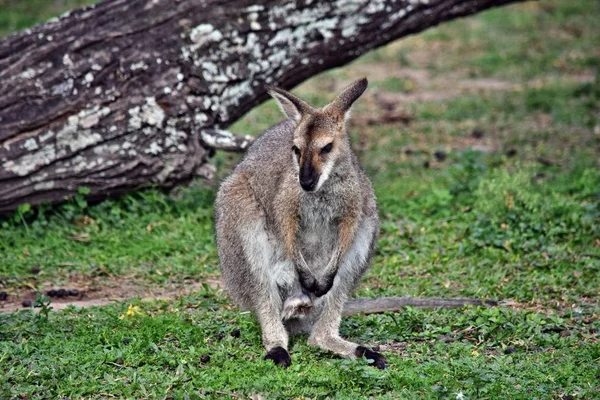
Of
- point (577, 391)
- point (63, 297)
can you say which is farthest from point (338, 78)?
point (577, 391)

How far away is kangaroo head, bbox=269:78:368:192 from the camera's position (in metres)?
5.01

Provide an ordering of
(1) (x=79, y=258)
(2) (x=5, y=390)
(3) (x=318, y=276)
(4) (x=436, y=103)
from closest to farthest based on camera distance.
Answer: (2) (x=5, y=390) < (3) (x=318, y=276) < (1) (x=79, y=258) < (4) (x=436, y=103)

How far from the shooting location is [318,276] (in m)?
5.41

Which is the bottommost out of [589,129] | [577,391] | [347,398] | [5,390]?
[589,129]

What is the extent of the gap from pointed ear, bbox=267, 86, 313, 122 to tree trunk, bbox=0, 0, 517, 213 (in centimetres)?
208

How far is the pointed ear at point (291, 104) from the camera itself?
5250 mm

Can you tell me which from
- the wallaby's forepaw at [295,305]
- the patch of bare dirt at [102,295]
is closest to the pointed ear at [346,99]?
the wallaby's forepaw at [295,305]

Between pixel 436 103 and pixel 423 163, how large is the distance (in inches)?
73.9

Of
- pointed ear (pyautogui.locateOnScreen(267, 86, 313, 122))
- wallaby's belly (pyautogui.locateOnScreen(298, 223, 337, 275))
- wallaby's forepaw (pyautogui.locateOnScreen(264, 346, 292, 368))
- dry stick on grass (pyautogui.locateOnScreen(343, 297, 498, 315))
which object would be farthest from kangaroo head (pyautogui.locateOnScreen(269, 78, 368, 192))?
dry stick on grass (pyautogui.locateOnScreen(343, 297, 498, 315))

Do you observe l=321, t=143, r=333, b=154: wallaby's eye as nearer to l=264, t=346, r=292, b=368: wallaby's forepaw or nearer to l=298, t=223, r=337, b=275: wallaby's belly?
l=298, t=223, r=337, b=275: wallaby's belly

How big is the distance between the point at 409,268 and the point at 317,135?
1901 millimetres

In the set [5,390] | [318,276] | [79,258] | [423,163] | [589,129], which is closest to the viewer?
[5,390]

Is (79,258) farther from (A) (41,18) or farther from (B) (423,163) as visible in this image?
(A) (41,18)

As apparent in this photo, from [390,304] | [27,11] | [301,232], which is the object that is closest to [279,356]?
[301,232]
